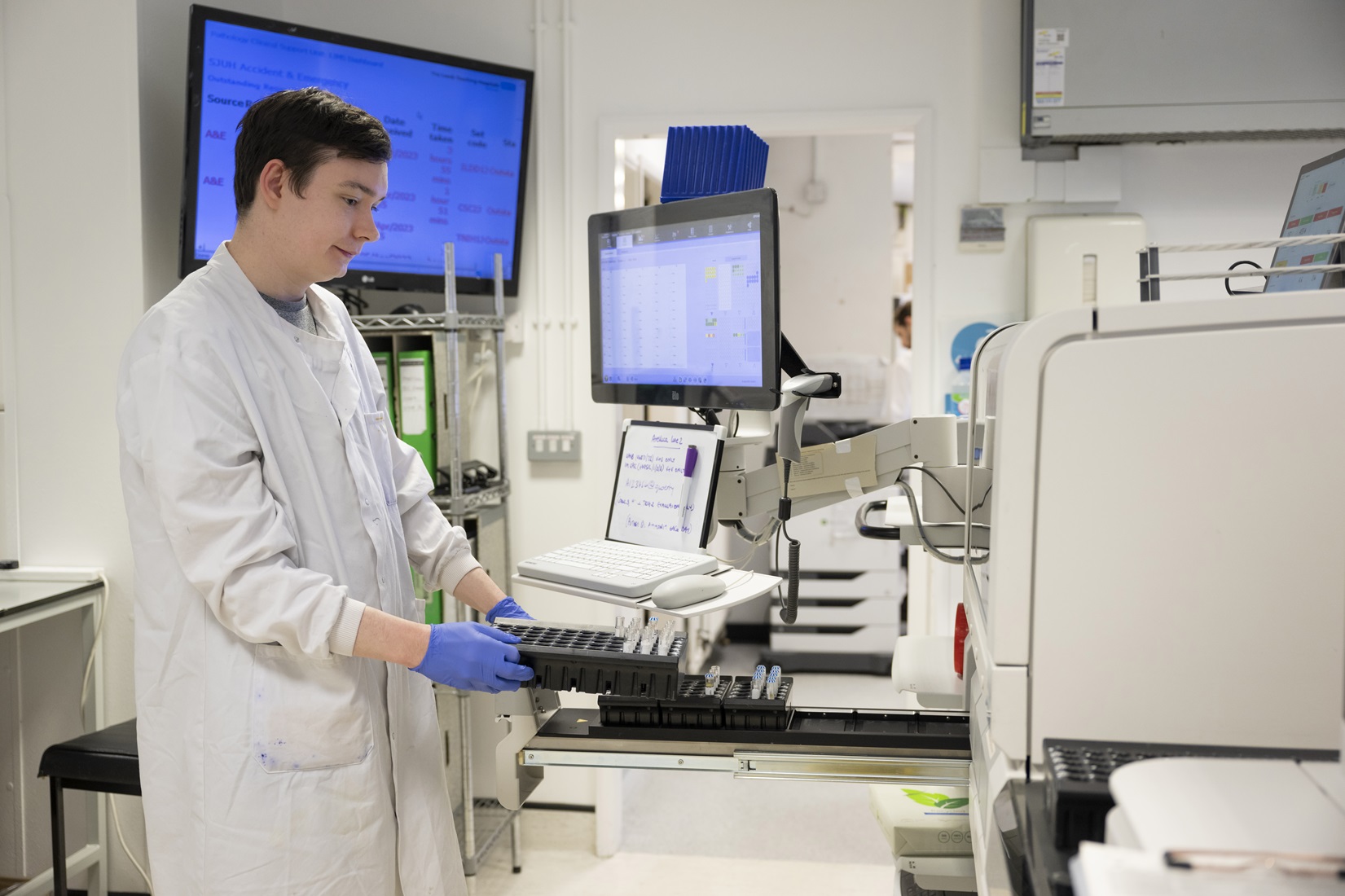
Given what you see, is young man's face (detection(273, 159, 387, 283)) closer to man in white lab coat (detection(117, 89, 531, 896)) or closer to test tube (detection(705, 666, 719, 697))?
man in white lab coat (detection(117, 89, 531, 896))

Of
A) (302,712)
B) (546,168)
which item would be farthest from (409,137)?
(302,712)

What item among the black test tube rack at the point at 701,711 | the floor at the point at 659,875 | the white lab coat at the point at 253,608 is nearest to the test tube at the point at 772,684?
the black test tube rack at the point at 701,711

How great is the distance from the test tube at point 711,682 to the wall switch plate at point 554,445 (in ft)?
5.06

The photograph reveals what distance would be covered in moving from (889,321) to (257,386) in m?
3.92

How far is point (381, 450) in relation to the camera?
161cm

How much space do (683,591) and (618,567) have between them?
0.49 feet

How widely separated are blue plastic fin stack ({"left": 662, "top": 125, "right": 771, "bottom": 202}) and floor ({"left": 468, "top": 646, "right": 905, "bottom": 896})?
1325 mm

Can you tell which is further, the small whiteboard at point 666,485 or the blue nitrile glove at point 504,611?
the blue nitrile glove at point 504,611

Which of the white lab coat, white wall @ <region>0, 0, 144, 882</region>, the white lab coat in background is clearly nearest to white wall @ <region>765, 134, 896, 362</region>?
the white lab coat in background

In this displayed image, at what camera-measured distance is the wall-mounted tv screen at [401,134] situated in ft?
7.57

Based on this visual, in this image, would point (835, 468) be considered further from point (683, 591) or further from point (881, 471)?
point (683, 591)

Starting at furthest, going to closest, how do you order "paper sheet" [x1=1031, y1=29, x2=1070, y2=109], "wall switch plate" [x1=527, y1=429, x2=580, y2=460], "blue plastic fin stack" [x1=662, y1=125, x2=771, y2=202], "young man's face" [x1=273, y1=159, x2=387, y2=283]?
"wall switch plate" [x1=527, y1=429, x2=580, y2=460] → "paper sheet" [x1=1031, y1=29, x2=1070, y2=109] → "blue plastic fin stack" [x1=662, y1=125, x2=771, y2=202] → "young man's face" [x1=273, y1=159, x2=387, y2=283]

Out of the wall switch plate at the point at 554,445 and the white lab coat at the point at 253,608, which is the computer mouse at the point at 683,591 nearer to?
the white lab coat at the point at 253,608

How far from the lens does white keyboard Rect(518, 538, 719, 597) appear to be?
4.58 feet
